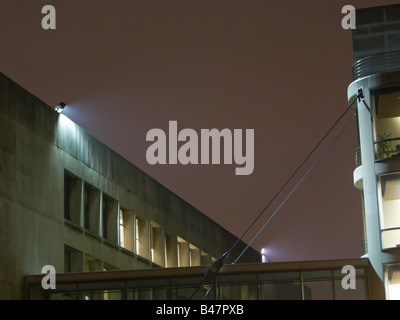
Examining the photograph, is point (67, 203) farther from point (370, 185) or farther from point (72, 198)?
point (370, 185)

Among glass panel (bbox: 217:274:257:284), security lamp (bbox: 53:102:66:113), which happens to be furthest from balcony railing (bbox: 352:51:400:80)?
security lamp (bbox: 53:102:66:113)

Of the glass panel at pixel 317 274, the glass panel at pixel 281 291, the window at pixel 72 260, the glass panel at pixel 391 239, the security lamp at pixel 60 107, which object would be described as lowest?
the glass panel at pixel 281 291

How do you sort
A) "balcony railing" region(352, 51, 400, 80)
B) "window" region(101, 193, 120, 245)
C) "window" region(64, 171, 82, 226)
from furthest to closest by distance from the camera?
"window" region(101, 193, 120, 245) < "window" region(64, 171, 82, 226) < "balcony railing" region(352, 51, 400, 80)

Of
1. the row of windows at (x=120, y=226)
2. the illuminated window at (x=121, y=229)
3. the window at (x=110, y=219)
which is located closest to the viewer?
the row of windows at (x=120, y=226)

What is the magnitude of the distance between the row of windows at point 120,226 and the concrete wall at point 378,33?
1417 cm

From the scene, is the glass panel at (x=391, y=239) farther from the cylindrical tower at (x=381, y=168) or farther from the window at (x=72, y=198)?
the window at (x=72, y=198)

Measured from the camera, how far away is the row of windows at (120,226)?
4447cm

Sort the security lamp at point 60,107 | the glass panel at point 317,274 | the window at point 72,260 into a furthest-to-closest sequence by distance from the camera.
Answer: the window at point 72,260 < the security lamp at point 60,107 < the glass panel at point 317,274

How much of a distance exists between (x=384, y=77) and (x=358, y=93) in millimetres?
1252

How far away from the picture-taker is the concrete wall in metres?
41.5

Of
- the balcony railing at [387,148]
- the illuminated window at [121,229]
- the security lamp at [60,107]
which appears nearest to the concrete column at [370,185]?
the balcony railing at [387,148]

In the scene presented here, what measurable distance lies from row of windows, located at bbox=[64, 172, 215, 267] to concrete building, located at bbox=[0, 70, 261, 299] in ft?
A: 0.15

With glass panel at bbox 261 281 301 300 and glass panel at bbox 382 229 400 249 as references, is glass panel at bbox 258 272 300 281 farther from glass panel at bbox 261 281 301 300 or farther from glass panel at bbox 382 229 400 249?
glass panel at bbox 382 229 400 249
